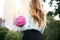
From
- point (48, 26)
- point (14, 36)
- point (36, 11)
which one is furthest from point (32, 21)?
point (14, 36)

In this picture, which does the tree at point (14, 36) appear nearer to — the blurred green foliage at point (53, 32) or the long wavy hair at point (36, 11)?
the blurred green foliage at point (53, 32)

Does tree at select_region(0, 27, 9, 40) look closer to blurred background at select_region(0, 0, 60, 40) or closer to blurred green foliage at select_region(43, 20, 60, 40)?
blurred background at select_region(0, 0, 60, 40)

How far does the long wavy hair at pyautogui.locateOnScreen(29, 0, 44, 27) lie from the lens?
165cm

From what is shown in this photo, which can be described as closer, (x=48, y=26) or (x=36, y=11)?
(x=36, y=11)

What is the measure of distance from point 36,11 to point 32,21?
0.08 m

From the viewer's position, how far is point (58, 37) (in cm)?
362

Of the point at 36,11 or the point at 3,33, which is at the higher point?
the point at 36,11

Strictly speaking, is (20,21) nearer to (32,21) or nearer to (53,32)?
(32,21)

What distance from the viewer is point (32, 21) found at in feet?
5.45

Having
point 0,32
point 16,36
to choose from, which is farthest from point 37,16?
point 0,32

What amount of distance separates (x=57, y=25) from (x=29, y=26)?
79.9 inches

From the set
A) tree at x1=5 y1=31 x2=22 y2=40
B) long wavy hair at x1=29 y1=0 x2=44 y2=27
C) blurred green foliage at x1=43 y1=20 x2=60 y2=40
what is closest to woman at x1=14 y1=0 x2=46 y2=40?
long wavy hair at x1=29 y1=0 x2=44 y2=27

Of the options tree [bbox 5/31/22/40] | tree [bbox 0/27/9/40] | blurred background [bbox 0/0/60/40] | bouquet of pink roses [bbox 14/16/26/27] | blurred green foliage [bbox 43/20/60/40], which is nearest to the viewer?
bouquet of pink roses [bbox 14/16/26/27]

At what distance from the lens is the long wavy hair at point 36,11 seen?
5.42 feet
